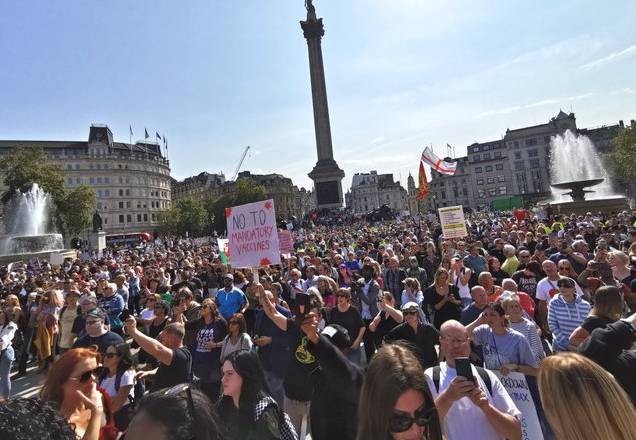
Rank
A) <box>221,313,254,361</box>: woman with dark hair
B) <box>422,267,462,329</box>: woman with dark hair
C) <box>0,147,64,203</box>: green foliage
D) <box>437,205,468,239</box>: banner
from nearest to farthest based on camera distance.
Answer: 1. <box>221,313,254,361</box>: woman with dark hair
2. <box>422,267,462,329</box>: woman with dark hair
3. <box>437,205,468,239</box>: banner
4. <box>0,147,64,203</box>: green foliage

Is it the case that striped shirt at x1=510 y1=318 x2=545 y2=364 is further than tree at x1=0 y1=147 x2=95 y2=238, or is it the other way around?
tree at x1=0 y1=147 x2=95 y2=238

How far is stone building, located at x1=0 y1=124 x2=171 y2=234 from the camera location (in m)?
97.2

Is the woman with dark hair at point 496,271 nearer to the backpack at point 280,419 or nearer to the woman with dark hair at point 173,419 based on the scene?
the backpack at point 280,419

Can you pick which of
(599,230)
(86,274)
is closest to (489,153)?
(599,230)

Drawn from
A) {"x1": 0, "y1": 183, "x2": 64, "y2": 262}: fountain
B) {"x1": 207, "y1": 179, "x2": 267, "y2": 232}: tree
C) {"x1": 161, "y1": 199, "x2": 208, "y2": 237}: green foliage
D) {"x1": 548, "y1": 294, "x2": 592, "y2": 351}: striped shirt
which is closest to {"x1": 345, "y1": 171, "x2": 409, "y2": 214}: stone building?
{"x1": 207, "y1": 179, "x2": 267, "y2": 232}: tree

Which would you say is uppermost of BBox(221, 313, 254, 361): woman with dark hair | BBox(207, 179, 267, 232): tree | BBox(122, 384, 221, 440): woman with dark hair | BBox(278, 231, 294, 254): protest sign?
BBox(207, 179, 267, 232): tree

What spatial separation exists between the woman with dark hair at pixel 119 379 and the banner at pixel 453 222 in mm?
12603

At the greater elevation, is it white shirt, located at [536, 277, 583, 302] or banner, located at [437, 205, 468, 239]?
banner, located at [437, 205, 468, 239]

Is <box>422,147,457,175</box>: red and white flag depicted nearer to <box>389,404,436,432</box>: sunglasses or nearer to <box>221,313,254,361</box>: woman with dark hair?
<box>221,313,254,361</box>: woman with dark hair

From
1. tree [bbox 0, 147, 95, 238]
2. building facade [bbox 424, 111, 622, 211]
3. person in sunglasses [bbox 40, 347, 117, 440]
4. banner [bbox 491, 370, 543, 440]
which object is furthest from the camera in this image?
building facade [bbox 424, 111, 622, 211]

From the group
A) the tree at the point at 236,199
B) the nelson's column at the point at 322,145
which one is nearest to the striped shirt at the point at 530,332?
the nelson's column at the point at 322,145

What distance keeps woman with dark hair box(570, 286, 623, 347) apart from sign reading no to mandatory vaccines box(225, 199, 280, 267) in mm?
5323

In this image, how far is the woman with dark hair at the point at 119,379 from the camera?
4238 millimetres

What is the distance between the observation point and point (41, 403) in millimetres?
1554
